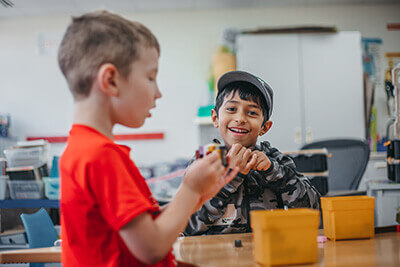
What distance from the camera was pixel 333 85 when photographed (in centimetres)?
340

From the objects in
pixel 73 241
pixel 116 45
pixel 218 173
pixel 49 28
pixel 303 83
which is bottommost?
pixel 73 241

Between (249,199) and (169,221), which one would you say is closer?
(169,221)

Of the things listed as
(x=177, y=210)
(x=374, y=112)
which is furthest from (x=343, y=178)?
(x=177, y=210)

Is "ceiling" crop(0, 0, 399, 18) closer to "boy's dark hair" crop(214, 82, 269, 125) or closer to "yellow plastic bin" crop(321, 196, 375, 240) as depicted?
"boy's dark hair" crop(214, 82, 269, 125)

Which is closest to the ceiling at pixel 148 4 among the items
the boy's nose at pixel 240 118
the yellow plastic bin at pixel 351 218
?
the boy's nose at pixel 240 118

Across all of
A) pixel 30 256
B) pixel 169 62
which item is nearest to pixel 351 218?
pixel 30 256

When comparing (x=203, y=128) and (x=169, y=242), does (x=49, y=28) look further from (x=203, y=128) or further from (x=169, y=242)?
(x=169, y=242)

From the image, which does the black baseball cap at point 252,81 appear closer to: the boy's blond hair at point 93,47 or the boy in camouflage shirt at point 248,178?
the boy in camouflage shirt at point 248,178

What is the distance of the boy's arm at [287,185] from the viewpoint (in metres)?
1.10

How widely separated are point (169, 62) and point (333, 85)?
67.9 inches

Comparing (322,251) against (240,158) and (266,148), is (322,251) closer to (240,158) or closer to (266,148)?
(240,158)

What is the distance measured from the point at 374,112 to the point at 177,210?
11.4ft

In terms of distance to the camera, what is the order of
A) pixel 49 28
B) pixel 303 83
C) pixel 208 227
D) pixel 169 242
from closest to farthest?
pixel 169 242
pixel 208 227
pixel 303 83
pixel 49 28

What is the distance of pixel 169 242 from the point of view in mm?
589
